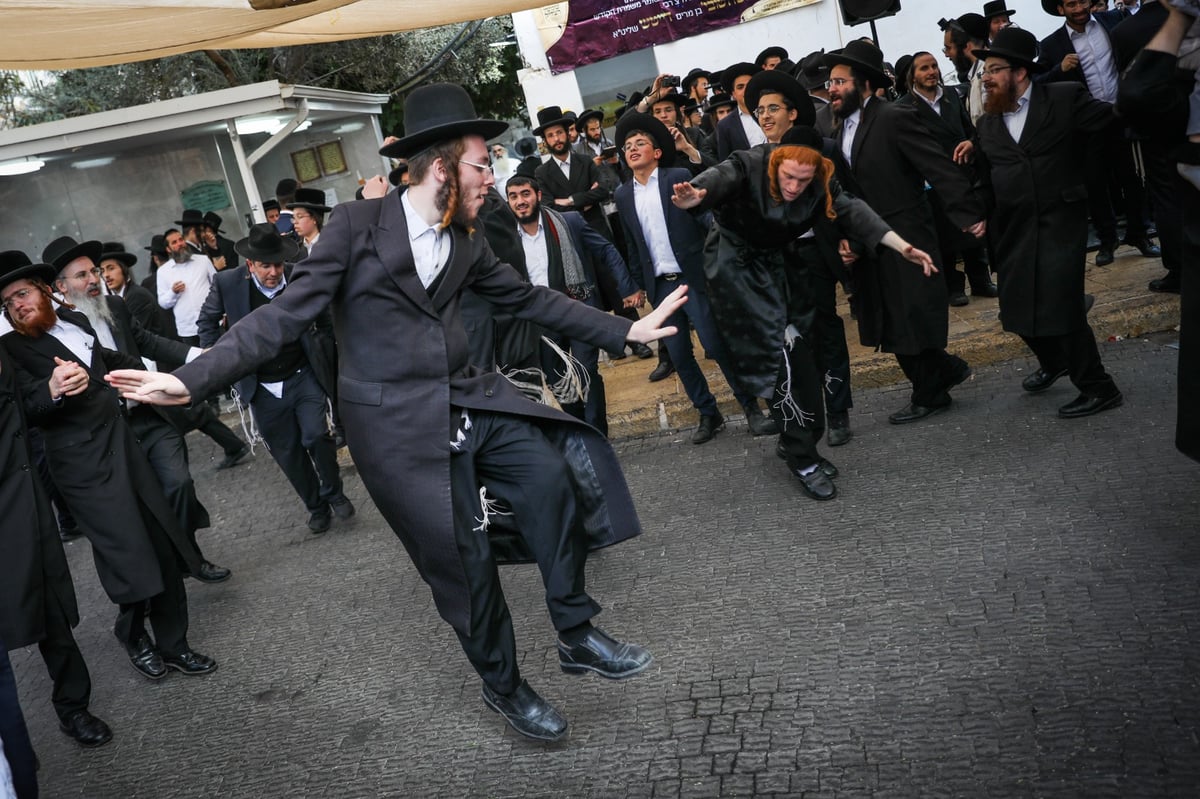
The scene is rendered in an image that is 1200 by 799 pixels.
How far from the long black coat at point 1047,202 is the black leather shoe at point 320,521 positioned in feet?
15.0

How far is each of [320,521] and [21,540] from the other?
2760mm

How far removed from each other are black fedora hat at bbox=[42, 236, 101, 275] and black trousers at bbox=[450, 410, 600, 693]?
2.91 metres

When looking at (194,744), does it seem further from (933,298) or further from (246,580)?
(933,298)

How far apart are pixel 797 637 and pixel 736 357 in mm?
2014

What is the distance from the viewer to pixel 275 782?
429cm

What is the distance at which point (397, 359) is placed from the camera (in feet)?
13.4

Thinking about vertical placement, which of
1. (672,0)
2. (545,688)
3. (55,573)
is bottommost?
(545,688)

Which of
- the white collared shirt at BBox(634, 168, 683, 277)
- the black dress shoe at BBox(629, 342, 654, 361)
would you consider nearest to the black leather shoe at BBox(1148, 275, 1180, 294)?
the white collared shirt at BBox(634, 168, 683, 277)

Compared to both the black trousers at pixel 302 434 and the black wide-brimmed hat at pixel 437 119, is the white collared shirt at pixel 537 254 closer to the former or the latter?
the black trousers at pixel 302 434

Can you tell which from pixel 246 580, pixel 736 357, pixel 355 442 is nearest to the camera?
pixel 355 442

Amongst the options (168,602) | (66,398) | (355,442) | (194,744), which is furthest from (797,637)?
(66,398)

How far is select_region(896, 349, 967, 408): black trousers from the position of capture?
6723 mm

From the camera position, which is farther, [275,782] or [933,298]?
[933,298]

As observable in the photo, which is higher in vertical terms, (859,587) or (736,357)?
(736,357)
